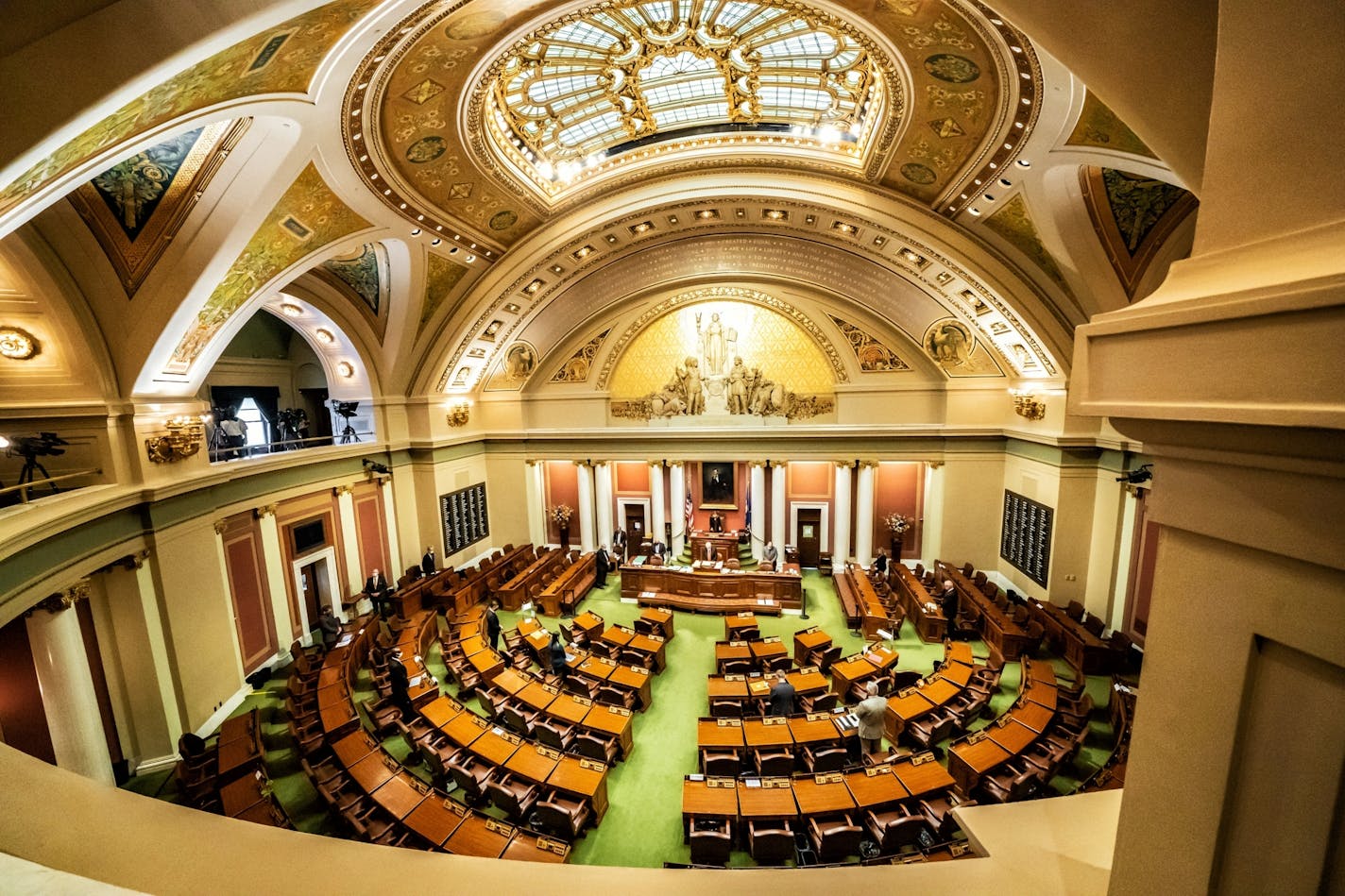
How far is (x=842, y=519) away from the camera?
1459 cm

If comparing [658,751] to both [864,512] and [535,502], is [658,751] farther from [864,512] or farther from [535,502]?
[535,502]

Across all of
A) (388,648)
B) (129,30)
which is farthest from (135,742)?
(129,30)

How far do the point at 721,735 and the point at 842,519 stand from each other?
9.11m

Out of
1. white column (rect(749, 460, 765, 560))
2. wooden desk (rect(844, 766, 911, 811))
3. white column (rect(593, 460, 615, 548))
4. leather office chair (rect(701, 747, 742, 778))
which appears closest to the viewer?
wooden desk (rect(844, 766, 911, 811))

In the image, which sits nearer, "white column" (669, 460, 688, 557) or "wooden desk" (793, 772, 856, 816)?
"wooden desk" (793, 772, 856, 816)

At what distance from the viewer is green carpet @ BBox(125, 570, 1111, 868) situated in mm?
5855

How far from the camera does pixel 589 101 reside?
9008mm

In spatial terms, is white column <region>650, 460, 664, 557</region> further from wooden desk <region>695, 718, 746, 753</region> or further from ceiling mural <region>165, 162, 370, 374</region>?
ceiling mural <region>165, 162, 370, 374</region>

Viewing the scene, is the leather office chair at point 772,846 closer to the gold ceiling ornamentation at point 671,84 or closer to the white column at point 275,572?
the gold ceiling ornamentation at point 671,84

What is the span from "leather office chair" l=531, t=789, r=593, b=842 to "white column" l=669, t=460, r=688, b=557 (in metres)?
10.0

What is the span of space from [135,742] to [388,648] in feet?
11.2

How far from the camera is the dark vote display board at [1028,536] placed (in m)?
11.7

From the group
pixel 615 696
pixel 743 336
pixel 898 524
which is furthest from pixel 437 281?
pixel 898 524

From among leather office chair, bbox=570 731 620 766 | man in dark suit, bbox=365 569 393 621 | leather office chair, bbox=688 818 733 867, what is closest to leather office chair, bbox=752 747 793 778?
leather office chair, bbox=688 818 733 867
